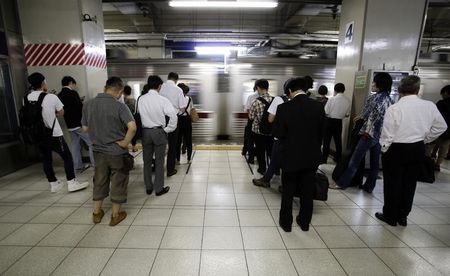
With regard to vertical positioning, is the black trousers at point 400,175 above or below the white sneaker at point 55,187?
above

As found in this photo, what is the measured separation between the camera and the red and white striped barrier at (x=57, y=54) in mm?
4664

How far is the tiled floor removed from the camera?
2.21 m

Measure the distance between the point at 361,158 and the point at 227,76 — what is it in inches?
161

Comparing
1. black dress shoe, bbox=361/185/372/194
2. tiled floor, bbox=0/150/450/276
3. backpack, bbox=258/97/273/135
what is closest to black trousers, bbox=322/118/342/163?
black dress shoe, bbox=361/185/372/194

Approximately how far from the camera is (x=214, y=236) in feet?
8.68

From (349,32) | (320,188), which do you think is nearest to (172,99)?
(320,188)

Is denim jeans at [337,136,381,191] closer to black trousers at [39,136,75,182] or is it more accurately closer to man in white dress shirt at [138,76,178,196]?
man in white dress shirt at [138,76,178,196]

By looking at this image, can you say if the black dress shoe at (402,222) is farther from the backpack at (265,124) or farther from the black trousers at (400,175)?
the backpack at (265,124)

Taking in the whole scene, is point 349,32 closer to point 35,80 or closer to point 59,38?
point 35,80

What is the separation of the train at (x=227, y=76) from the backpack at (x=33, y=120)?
3.56 meters

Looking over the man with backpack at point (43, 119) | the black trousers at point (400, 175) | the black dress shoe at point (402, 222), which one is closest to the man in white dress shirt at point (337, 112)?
the black trousers at point (400, 175)

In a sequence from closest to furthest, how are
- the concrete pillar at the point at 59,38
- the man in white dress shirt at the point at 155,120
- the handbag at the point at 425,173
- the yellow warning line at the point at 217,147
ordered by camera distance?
the handbag at the point at 425,173
the man in white dress shirt at the point at 155,120
the concrete pillar at the point at 59,38
the yellow warning line at the point at 217,147

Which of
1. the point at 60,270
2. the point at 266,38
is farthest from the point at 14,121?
the point at 266,38

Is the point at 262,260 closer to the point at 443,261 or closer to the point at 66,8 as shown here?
the point at 443,261
